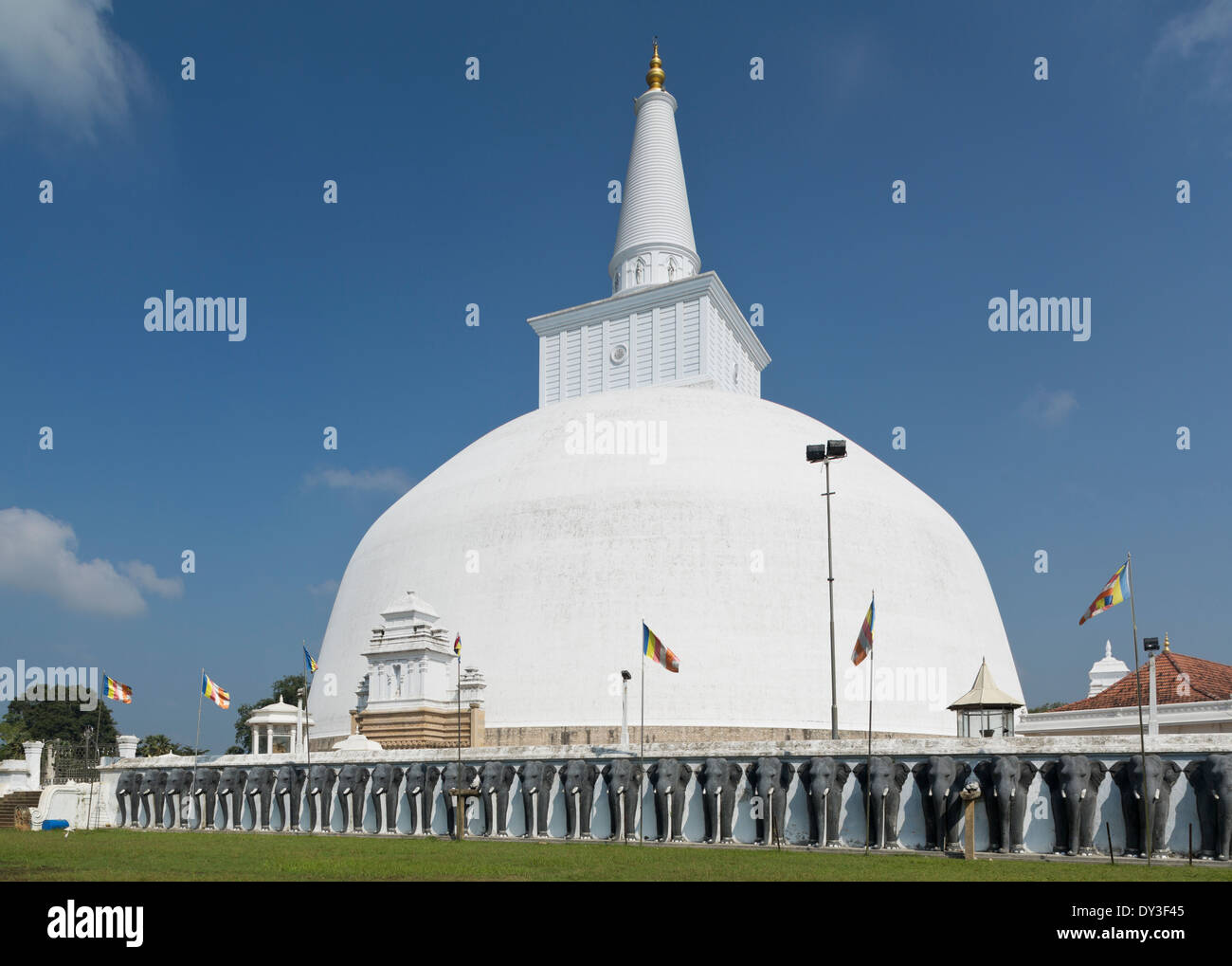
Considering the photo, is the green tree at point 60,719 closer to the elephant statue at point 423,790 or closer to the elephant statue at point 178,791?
the elephant statue at point 178,791

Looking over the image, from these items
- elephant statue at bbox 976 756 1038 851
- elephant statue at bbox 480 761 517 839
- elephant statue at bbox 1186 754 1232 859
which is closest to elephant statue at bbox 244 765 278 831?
elephant statue at bbox 480 761 517 839

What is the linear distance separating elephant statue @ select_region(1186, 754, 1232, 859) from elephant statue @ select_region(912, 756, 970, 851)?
401 cm

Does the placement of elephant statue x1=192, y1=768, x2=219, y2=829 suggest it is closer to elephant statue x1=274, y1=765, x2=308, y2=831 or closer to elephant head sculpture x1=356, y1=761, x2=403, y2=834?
elephant statue x1=274, y1=765, x2=308, y2=831

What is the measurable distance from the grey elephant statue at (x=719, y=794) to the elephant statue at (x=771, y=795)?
0.51 meters

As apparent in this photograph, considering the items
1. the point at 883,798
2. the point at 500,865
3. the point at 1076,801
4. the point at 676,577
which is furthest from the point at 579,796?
the point at 676,577

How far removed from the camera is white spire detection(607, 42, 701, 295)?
171 ft

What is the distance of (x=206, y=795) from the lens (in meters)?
29.1

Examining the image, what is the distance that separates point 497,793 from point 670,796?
15.2ft

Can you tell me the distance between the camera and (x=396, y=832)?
2589 centimetres

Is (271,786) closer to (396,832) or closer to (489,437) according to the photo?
(396,832)

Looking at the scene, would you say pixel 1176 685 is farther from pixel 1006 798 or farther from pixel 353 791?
pixel 353 791

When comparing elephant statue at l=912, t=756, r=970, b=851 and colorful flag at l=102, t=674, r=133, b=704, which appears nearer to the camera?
elephant statue at l=912, t=756, r=970, b=851

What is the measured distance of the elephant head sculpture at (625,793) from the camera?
2298 centimetres
